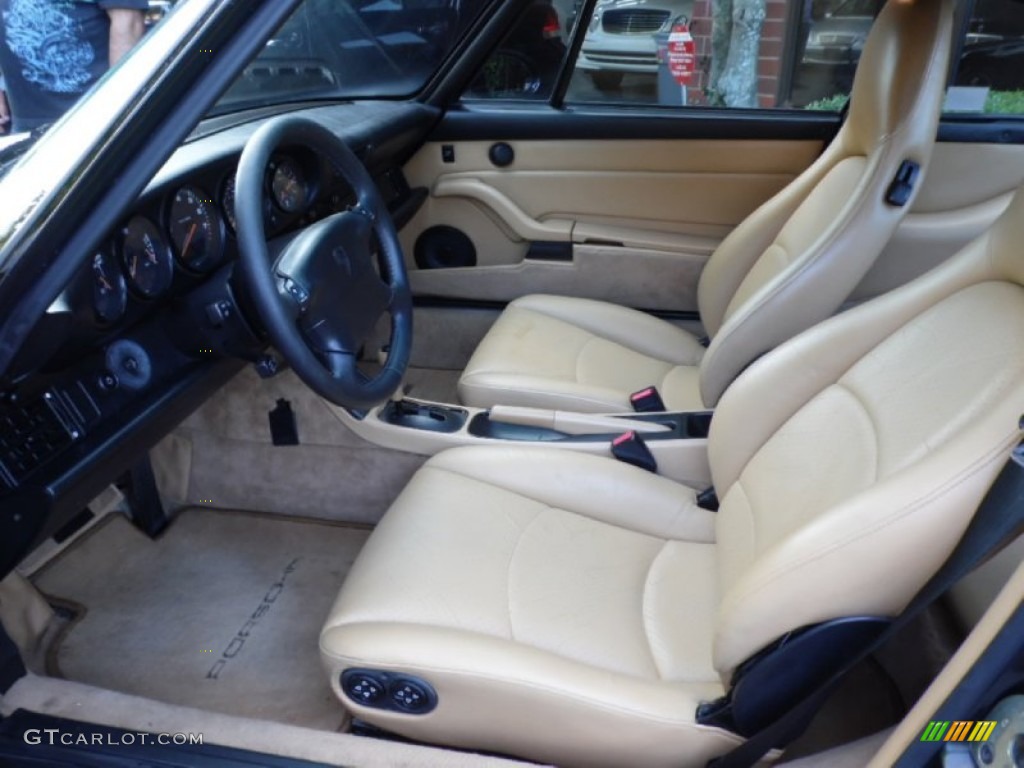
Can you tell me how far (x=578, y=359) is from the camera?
211 centimetres

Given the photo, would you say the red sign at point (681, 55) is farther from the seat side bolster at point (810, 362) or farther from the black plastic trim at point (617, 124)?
Answer: the seat side bolster at point (810, 362)

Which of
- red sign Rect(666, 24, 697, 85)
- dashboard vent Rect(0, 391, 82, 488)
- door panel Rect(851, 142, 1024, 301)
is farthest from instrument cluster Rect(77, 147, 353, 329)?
door panel Rect(851, 142, 1024, 301)

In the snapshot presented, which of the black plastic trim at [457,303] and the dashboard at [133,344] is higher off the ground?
the dashboard at [133,344]

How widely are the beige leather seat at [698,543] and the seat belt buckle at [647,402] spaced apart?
15.0 inches

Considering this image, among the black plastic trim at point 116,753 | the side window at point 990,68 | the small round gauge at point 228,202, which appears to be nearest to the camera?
the black plastic trim at point 116,753

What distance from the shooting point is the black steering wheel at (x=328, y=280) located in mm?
1171

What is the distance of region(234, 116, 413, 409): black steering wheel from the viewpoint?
1.17m

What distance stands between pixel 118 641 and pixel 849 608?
133 cm

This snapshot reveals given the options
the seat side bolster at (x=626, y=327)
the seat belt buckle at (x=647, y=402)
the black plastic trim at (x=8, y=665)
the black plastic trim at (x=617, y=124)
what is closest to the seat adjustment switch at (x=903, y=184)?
the seat belt buckle at (x=647, y=402)

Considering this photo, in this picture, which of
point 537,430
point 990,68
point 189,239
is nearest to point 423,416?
point 537,430

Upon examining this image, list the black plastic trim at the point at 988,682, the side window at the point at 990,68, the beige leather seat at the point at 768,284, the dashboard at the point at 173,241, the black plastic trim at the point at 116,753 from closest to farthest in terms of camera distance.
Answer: the black plastic trim at the point at 988,682, the black plastic trim at the point at 116,753, the dashboard at the point at 173,241, the beige leather seat at the point at 768,284, the side window at the point at 990,68

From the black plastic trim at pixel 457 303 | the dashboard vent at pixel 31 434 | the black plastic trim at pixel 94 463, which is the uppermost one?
the dashboard vent at pixel 31 434

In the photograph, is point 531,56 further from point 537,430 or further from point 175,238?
point 175,238

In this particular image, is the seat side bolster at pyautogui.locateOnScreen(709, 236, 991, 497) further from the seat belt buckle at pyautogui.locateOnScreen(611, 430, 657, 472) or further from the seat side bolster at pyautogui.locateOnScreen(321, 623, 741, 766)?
the seat side bolster at pyautogui.locateOnScreen(321, 623, 741, 766)
